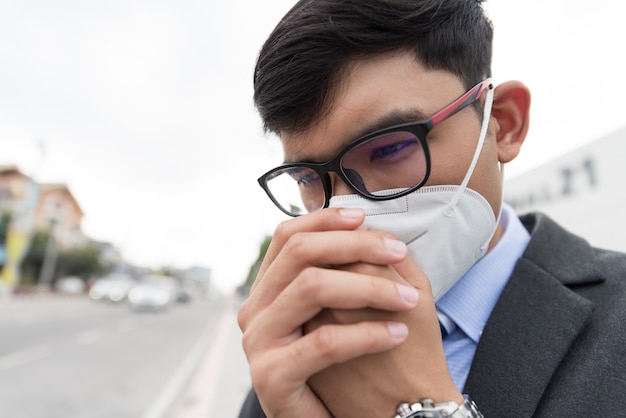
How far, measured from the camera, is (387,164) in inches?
43.3

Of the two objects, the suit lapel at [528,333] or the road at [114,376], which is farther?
the road at [114,376]

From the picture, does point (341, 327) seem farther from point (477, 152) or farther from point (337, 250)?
point (477, 152)

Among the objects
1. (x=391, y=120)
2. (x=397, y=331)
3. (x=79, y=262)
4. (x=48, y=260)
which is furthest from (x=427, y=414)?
(x=79, y=262)

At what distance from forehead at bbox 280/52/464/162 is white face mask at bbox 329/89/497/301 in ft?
0.55

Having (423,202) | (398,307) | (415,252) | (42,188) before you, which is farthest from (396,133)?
(42,188)

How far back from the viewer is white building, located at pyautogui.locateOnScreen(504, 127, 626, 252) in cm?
391

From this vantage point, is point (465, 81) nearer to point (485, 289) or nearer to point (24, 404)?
point (485, 289)

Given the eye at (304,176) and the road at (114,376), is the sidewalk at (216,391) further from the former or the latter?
the eye at (304,176)

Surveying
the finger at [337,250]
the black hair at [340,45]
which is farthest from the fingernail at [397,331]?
the black hair at [340,45]

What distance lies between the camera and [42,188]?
4584cm

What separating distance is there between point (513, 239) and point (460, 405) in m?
0.75

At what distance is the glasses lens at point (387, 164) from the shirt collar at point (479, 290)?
1.27 feet

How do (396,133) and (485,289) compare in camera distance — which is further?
(485,289)

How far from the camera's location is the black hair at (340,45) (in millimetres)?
1167
